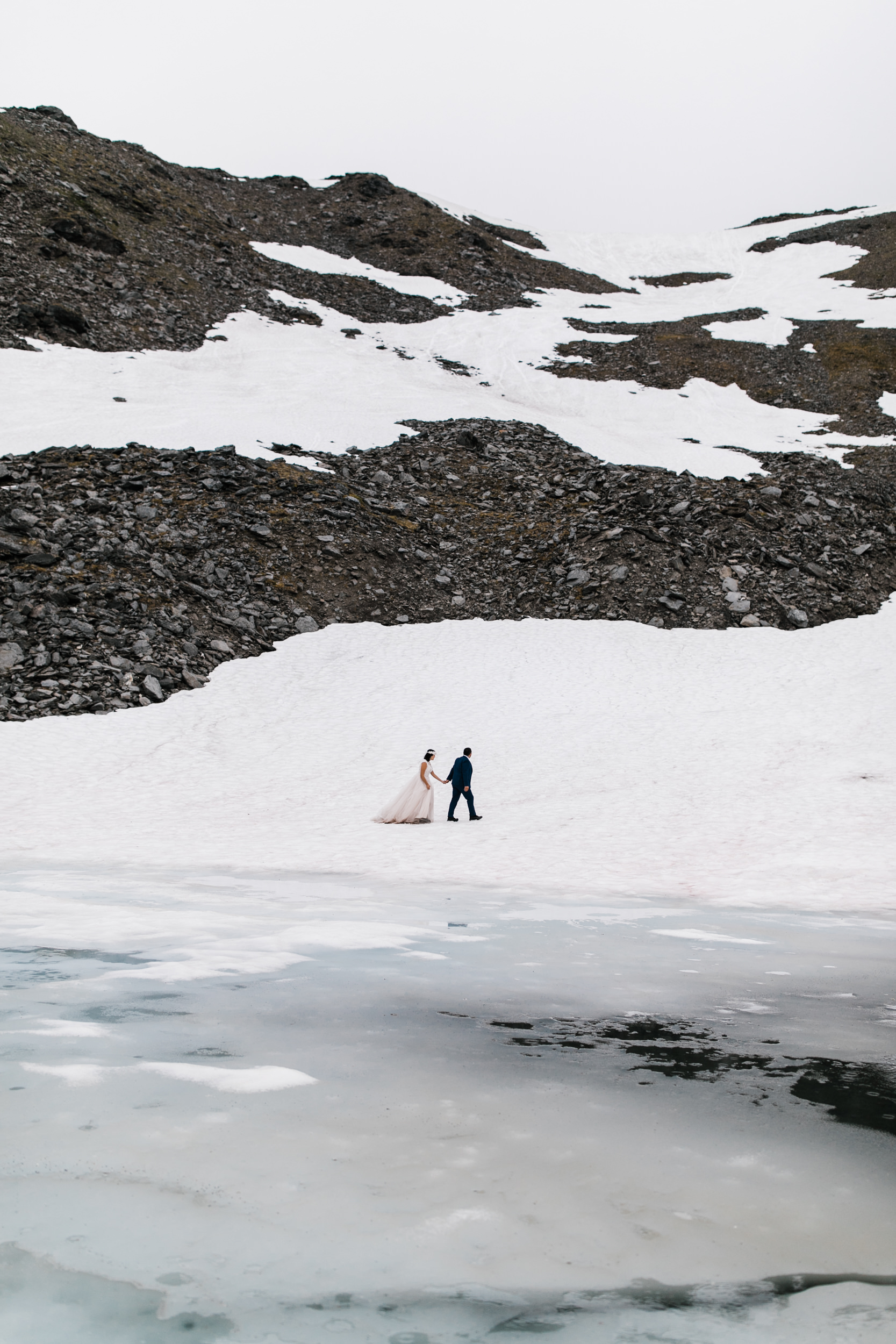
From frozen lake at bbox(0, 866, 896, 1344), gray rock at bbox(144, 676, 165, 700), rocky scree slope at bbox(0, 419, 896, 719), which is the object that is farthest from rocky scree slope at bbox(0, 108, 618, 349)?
frozen lake at bbox(0, 866, 896, 1344)

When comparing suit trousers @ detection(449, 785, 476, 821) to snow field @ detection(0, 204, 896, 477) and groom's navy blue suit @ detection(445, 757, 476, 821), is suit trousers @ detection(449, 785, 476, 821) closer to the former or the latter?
groom's navy blue suit @ detection(445, 757, 476, 821)

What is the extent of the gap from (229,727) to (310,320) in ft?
121

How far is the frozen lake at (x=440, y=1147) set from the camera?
108 inches

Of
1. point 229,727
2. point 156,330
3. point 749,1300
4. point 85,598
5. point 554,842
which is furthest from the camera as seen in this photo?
point 156,330

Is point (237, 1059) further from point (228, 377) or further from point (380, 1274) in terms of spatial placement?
point (228, 377)

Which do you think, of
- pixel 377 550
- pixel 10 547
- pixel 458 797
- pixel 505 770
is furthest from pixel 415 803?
pixel 377 550

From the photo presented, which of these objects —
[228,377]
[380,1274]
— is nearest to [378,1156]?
[380,1274]

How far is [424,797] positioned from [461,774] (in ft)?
2.68

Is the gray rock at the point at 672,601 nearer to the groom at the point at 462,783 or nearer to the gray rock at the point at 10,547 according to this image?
the groom at the point at 462,783

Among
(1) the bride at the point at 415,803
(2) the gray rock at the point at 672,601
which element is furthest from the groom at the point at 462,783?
(2) the gray rock at the point at 672,601

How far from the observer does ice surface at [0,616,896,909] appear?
36.9ft

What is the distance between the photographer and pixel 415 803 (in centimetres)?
1594

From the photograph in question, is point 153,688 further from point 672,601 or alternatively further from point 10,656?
point 672,601

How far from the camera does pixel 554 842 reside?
13.6 metres
